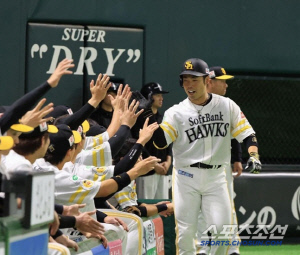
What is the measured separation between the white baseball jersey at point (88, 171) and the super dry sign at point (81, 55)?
151 inches

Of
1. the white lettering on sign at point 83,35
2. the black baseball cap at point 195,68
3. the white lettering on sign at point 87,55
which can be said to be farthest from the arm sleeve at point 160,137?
the white lettering on sign at point 83,35

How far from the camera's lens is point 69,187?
14.7ft

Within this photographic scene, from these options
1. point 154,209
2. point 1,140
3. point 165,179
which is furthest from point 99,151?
point 165,179

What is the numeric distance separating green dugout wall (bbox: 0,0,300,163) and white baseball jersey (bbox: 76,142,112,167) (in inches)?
135

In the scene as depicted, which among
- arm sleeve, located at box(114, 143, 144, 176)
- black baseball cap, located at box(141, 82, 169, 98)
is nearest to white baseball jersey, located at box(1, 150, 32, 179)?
arm sleeve, located at box(114, 143, 144, 176)

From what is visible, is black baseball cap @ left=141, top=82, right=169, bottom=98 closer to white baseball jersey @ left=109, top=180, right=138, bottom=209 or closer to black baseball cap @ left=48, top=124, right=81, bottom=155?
white baseball jersey @ left=109, top=180, right=138, bottom=209

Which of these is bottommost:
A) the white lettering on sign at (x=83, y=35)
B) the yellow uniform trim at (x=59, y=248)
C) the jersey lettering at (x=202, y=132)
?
the yellow uniform trim at (x=59, y=248)

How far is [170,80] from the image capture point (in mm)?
9297

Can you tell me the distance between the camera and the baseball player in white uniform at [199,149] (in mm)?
6441

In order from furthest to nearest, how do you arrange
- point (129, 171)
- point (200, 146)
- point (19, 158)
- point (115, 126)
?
point (200, 146) → point (115, 126) → point (129, 171) → point (19, 158)

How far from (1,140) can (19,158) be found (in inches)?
15.6

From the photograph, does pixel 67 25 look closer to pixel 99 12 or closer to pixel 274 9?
pixel 99 12

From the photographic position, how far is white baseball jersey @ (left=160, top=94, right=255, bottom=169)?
6539 millimetres

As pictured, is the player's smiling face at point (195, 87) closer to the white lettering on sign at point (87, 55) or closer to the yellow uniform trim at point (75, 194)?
the yellow uniform trim at point (75, 194)
